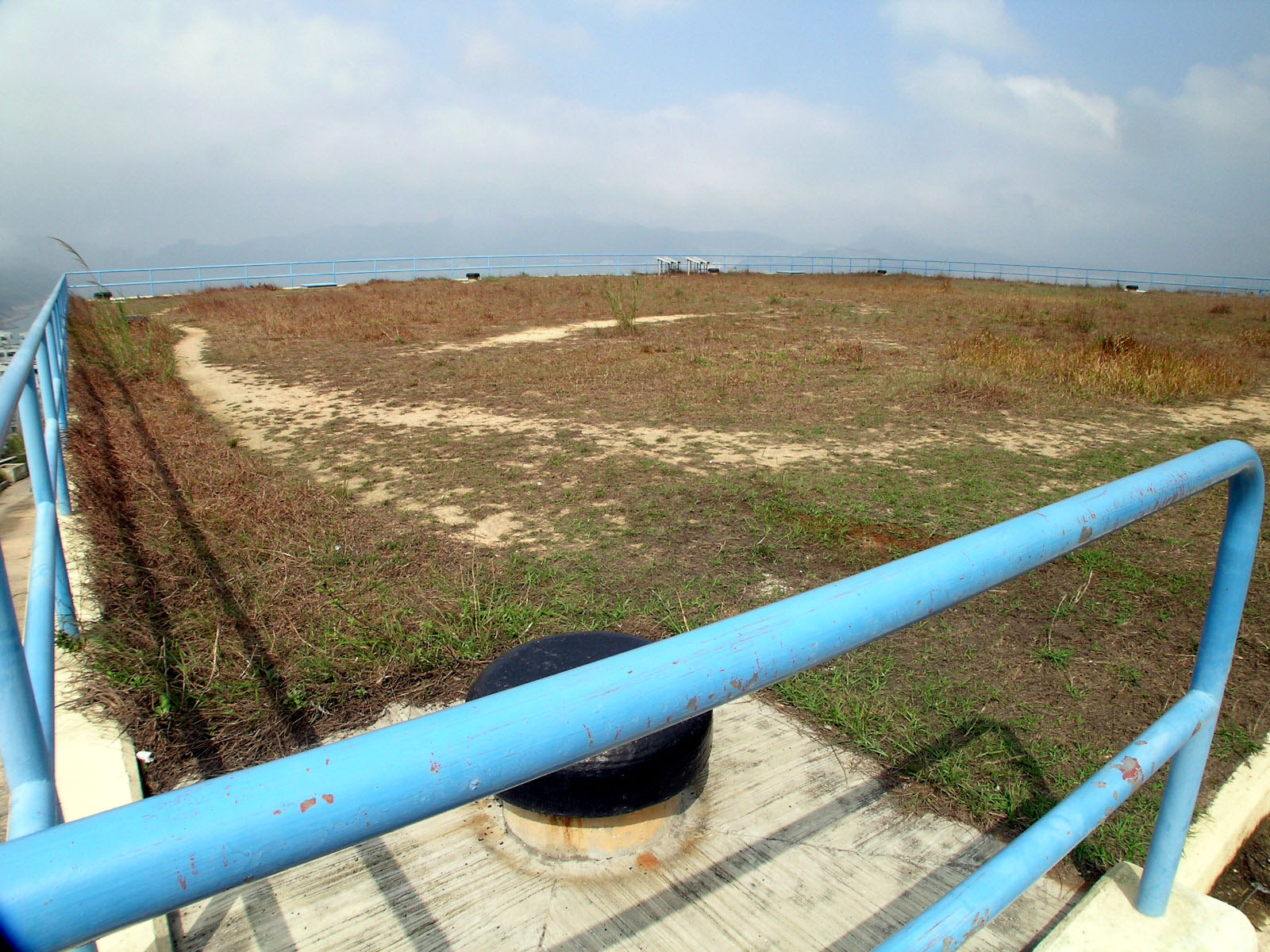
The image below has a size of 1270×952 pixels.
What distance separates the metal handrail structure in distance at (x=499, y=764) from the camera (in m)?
0.45

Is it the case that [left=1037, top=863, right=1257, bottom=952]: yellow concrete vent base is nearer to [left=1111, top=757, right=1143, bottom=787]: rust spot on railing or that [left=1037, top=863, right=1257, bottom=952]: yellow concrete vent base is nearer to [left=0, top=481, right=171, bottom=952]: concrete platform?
[left=1111, top=757, right=1143, bottom=787]: rust spot on railing

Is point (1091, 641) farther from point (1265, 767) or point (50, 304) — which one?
point (50, 304)

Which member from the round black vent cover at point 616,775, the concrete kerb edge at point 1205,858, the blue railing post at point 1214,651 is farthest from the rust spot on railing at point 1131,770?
the round black vent cover at point 616,775

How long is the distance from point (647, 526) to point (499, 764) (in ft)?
14.0

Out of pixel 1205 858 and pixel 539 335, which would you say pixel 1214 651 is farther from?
pixel 539 335

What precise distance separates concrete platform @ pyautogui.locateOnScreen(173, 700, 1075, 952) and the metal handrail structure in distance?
3.56ft

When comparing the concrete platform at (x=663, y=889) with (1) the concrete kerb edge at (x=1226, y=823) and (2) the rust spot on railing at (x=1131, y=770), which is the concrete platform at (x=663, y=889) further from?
(2) the rust spot on railing at (x=1131, y=770)

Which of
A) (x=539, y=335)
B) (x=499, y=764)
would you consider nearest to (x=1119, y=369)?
(x=539, y=335)

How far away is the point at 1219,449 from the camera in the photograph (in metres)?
1.34

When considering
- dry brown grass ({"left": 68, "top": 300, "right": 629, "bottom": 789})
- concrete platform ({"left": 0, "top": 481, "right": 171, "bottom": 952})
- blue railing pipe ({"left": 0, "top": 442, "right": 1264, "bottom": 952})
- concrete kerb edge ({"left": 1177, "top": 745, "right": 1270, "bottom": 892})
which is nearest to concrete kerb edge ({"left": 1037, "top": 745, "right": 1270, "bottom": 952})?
concrete kerb edge ({"left": 1177, "top": 745, "right": 1270, "bottom": 892})

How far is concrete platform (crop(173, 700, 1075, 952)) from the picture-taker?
202 cm

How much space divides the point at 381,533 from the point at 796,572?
238 centimetres

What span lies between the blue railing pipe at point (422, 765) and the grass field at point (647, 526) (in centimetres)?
206

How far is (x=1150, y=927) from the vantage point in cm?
166
